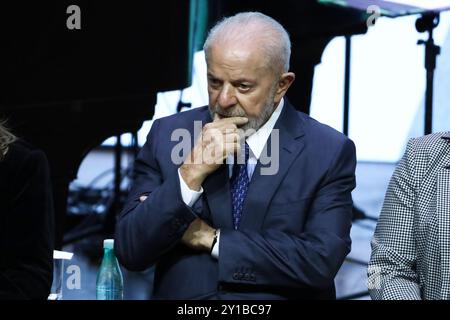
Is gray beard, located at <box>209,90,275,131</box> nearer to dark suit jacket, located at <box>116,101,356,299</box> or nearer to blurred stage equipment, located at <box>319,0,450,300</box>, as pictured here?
dark suit jacket, located at <box>116,101,356,299</box>

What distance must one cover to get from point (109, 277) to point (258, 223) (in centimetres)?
83

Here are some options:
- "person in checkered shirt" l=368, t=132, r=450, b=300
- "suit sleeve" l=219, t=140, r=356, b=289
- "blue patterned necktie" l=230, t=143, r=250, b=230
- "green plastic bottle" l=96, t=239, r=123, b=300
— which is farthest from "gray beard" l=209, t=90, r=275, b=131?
"green plastic bottle" l=96, t=239, r=123, b=300

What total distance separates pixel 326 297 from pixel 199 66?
2272 mm

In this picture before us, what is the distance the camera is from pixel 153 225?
2.28m

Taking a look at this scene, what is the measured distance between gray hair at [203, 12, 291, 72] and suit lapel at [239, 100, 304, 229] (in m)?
0.19

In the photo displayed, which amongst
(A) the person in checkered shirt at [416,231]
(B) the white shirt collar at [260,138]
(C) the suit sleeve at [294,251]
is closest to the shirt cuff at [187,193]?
(C) the suit sleeve at [294,251]

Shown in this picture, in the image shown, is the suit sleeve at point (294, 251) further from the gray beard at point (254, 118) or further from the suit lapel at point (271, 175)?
the gray beard at point (254, 118)

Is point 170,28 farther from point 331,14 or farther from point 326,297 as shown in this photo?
point 326,297

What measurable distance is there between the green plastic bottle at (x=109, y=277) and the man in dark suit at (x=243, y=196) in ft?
2.06

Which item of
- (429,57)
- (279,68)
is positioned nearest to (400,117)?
(429,57)

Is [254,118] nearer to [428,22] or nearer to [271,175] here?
[271,175]

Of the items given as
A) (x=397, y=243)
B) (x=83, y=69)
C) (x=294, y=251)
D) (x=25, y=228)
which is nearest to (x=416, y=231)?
(x=397, y=243)

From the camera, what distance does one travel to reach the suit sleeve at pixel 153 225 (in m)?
2.27

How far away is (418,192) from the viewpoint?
88.5 inches
